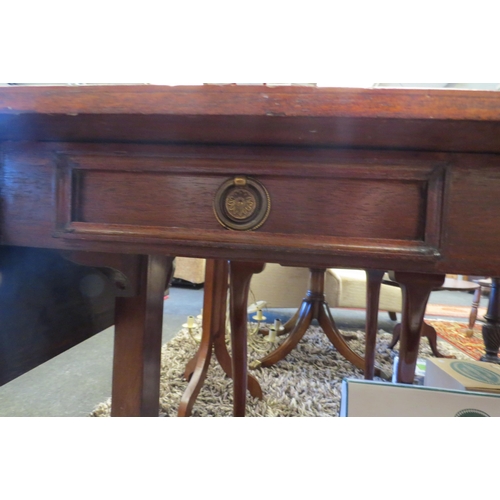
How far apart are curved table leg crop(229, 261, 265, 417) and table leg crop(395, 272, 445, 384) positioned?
37cm

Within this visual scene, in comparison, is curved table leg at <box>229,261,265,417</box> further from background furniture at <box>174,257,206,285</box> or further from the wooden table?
background furniture at <box>174,257,206,285</box>

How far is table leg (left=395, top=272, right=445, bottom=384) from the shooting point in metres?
0.49

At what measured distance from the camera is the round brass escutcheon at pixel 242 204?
1.17 feet

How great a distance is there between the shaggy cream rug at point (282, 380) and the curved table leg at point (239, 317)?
0.20m

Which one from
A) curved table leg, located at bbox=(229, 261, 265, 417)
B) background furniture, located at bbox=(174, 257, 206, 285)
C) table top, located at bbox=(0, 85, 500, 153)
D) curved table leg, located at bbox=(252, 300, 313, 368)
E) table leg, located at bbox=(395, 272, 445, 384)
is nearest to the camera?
table top, located at bbox=(0, 85, 500, 153)

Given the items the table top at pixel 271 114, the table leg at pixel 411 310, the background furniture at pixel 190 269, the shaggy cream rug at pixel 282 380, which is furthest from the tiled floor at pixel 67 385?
the background furniture at pixel 190 269

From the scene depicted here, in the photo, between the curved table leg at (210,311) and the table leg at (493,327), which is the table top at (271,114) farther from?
the table leg at (493,327)

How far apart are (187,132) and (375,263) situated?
0.23 m

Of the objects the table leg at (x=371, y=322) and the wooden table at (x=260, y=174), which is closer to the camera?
the wooden table at (x=260, y=174)

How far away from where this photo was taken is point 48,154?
1.25 feet

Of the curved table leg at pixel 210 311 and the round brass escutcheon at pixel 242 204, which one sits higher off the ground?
the round brass escutcheon at pixel 242 204

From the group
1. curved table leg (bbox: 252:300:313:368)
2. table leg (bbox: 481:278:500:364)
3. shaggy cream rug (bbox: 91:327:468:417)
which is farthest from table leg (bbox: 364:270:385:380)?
table leg (bbox: 481:278:500:364)

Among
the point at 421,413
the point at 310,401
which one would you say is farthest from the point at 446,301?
the point at 421,413

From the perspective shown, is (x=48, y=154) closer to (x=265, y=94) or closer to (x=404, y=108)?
(x=265, y=94)
